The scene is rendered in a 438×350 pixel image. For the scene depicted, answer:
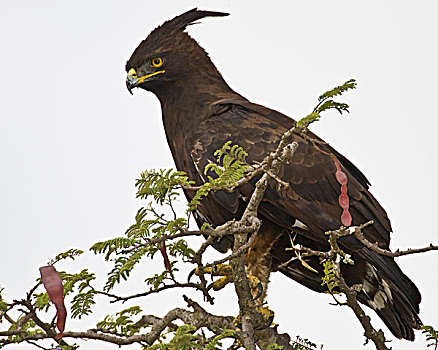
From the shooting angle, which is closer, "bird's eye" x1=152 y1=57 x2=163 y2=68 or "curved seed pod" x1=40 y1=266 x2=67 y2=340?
"curved seed pod" x1=40 y1=266 x2=67 y2=340

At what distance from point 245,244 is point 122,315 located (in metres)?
0.54

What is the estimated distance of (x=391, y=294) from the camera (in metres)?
2.59

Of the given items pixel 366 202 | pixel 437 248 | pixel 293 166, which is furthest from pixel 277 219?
pixel 437 248

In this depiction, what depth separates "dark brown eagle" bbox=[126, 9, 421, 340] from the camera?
254 cm

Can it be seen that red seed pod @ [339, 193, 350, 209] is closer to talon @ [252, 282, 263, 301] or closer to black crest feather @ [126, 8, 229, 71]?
talon @ [252, 282, 263, 301]

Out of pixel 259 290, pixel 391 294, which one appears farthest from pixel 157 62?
pixel 391 294

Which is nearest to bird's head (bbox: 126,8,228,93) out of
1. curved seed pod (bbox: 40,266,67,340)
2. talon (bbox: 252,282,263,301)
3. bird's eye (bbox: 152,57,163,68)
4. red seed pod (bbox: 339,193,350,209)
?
bird's eye (bbox: 152,57,163,68)

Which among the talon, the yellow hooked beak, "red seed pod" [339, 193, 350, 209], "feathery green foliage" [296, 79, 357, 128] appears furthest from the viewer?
the yellow hooked beak

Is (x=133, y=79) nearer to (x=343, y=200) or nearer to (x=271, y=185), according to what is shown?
(x=271, y=185)

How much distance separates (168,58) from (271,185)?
873mm

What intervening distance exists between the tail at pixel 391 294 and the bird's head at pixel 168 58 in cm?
118

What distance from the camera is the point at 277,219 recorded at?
257cm

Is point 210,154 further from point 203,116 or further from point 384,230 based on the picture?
point 384,230

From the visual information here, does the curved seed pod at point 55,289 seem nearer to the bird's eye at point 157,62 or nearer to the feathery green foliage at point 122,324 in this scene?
the feathery green foliage at point 122,324
